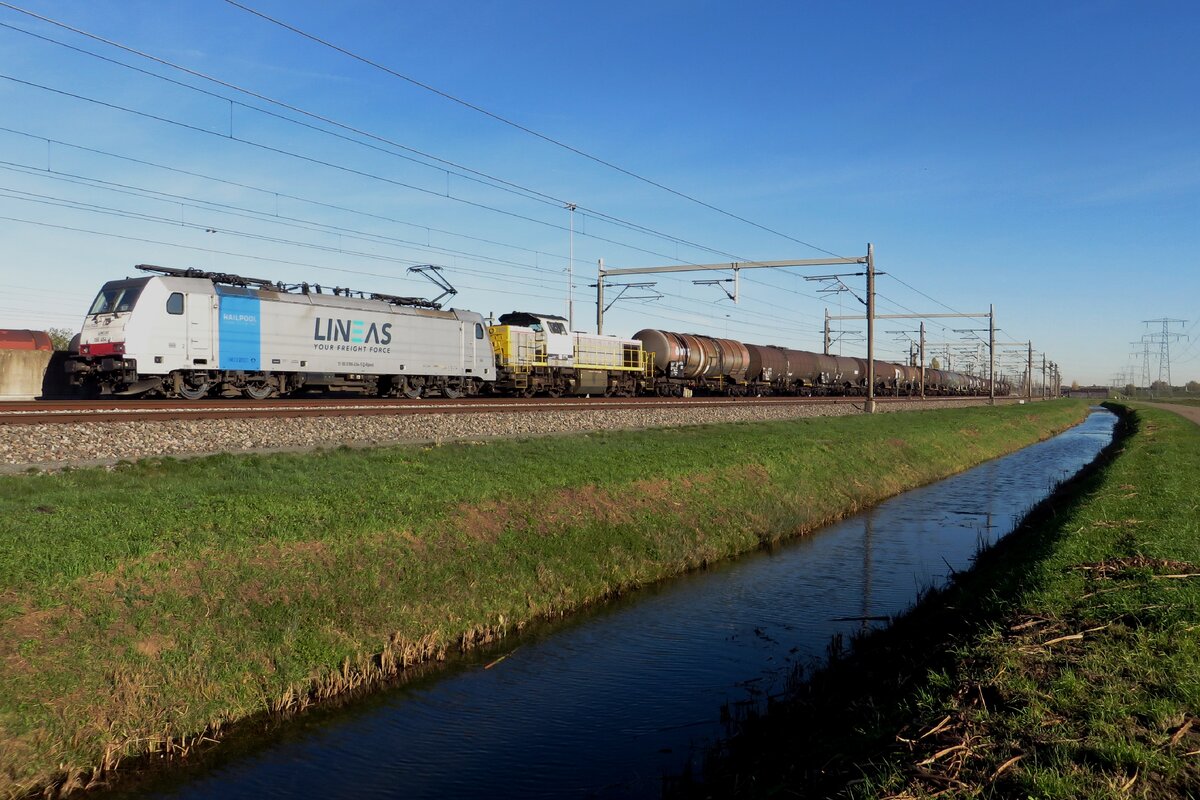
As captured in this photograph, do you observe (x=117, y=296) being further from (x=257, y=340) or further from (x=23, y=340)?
(x=23, y=340)

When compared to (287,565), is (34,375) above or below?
above

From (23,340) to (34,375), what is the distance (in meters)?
10.9

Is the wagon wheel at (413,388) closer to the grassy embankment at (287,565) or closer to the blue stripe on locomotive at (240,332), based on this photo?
the blue stripe on locomotive at (240,332)

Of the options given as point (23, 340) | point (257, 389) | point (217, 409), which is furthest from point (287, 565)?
point (23, 340)

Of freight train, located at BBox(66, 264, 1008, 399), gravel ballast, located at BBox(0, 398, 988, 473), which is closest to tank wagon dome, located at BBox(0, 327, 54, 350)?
freight train, located at BBox(66, 264, 1008, 399)

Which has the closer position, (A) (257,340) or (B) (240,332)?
(B) (240,332)

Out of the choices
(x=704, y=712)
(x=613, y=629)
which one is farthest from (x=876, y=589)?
(x=704, y=712)

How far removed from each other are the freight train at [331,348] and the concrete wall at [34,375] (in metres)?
1.21

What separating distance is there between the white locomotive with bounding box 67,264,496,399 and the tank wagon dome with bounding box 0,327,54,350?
11.3 meters

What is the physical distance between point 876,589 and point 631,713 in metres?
6.66

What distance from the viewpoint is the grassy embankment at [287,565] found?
24.7 feet

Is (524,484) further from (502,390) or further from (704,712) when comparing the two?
(502,390)

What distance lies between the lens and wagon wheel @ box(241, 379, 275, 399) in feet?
87.8

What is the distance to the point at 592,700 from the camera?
9.52 metres
